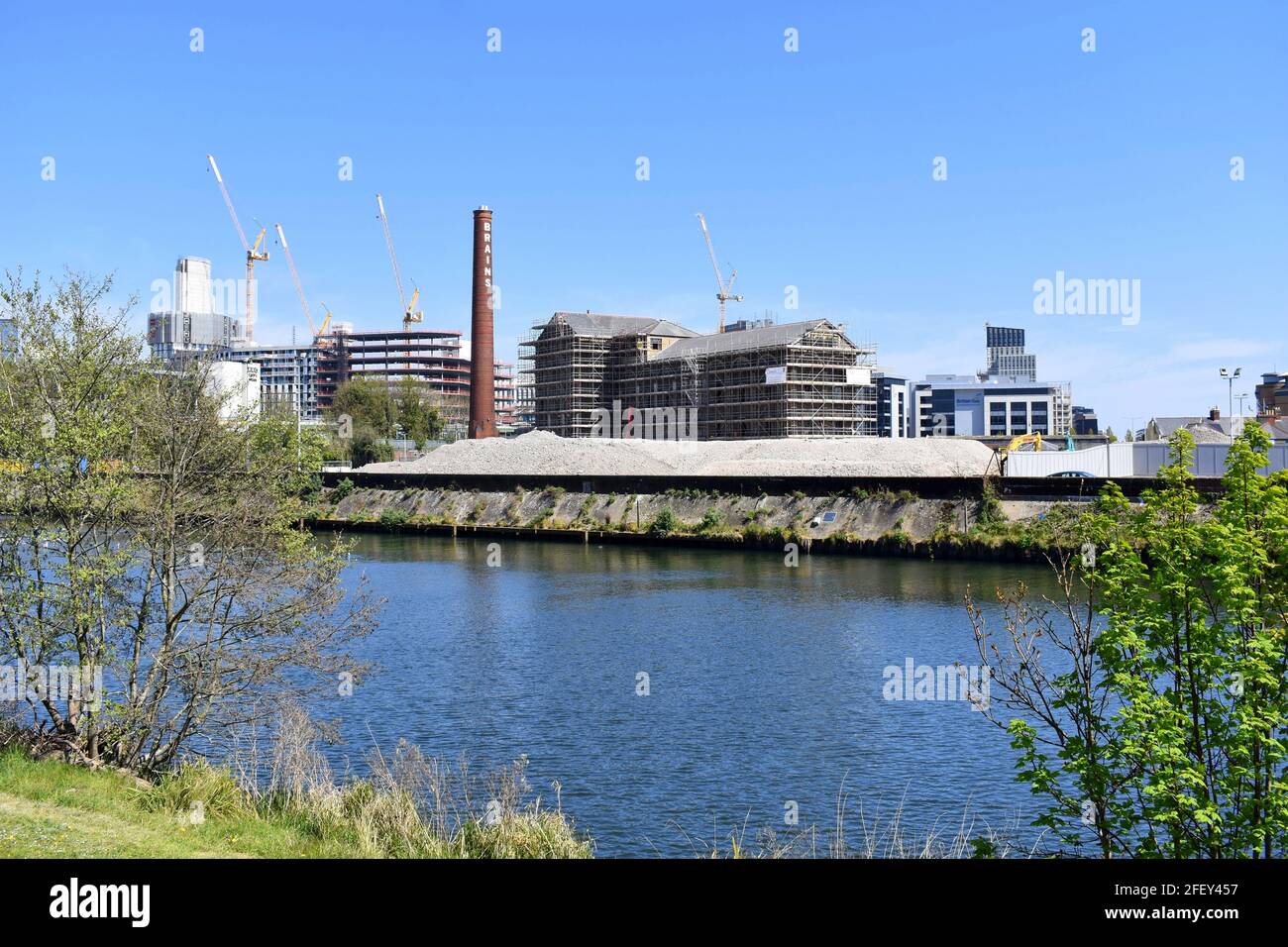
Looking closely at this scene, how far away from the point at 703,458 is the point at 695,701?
234 feet

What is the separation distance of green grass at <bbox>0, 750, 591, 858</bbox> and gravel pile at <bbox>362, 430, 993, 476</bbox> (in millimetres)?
69037

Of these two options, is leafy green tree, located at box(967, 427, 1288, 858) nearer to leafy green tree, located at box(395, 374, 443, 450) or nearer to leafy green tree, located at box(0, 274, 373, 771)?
leafy green tree, located at box(0, 274, 373, 771)

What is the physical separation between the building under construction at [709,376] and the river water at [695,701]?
62025mm

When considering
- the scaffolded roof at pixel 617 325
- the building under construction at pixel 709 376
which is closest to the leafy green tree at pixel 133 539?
the building under construction at pixel 709 376

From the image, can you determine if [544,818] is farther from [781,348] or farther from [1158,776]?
[781,348]

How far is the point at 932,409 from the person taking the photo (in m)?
193

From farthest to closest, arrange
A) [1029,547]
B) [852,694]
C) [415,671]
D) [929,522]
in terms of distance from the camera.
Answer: [929,522] → [1029,547] → [415,671] → [852,694]

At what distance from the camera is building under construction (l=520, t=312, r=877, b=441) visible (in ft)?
377

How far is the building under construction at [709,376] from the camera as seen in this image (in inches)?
4520

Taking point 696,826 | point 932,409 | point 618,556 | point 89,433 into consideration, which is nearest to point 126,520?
point 89,433

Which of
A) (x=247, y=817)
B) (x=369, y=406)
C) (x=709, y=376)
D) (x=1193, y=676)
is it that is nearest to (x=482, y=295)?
(x=709, y=376)

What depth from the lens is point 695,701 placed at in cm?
2852

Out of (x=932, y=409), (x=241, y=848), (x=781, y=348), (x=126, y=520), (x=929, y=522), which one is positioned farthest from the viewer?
(x=932, y=409)
